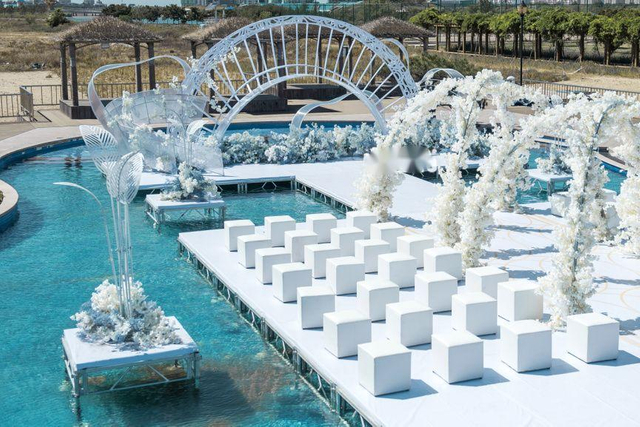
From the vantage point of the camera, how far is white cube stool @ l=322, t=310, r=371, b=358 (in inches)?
390

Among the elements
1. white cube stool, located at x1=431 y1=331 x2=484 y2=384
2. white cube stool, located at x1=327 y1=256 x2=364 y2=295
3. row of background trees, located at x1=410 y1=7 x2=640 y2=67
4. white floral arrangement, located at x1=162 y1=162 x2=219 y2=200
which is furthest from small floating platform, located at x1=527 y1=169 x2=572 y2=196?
row of background trees, located at x1=410 y1=7 x2=640 y2=67

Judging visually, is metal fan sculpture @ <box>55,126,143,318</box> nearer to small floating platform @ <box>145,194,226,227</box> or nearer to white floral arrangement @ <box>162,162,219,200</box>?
small floating platform @ <box>145,194,226,227</box>

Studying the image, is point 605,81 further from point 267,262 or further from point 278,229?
point 267,262

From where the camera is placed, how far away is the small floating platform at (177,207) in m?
16.8

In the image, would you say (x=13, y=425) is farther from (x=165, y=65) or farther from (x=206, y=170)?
(x=165, y=65)

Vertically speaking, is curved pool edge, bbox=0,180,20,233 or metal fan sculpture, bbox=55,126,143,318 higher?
metal fan sculpture, bbox=55,126,143,318

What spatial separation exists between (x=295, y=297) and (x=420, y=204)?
20.4 ft

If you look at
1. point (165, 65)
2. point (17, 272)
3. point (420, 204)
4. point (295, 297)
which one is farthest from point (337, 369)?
point (165, 65)

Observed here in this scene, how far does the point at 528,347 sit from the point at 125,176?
4.56m

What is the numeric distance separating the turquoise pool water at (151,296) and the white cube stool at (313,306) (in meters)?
0.55

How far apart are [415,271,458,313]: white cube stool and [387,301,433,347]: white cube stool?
1.00m

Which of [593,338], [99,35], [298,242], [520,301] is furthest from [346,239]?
[99,35]

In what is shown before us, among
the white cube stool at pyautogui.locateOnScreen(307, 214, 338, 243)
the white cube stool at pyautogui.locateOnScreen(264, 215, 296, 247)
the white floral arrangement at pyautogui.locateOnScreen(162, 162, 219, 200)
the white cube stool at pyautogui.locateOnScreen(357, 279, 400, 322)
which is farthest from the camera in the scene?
the white floral arrangement at pyautogui.locateOnScreen(162, 162, 219, 200)

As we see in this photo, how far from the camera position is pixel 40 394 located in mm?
9812
